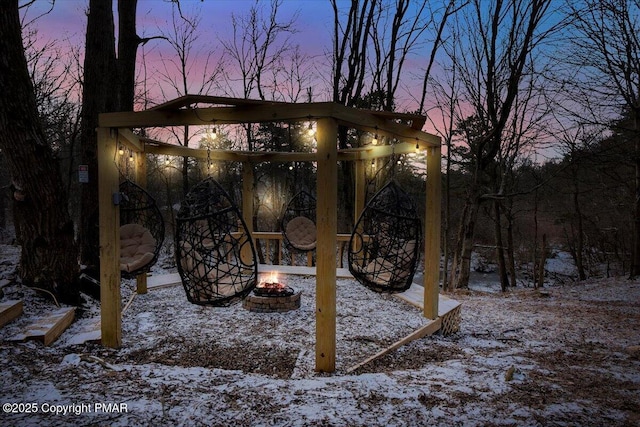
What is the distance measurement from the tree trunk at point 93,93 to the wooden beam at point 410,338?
430 centimetres

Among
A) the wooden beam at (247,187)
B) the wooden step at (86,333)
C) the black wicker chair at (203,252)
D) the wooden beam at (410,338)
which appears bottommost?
the wooden beam at (410,338)

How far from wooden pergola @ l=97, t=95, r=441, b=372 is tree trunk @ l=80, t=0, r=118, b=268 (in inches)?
67.0

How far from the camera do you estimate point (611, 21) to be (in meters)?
7.16

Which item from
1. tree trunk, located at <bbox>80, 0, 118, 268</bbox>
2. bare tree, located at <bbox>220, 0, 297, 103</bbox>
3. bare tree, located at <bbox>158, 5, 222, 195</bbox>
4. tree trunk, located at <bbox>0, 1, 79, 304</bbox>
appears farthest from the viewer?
bare tree, located at <bbox>220, 0, 297, 103</bbox>

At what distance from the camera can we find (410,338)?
375 centimetres

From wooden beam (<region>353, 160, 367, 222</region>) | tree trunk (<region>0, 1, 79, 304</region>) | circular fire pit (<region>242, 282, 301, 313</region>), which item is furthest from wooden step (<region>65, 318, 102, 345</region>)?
wooden beam (<region>353, 160, 367, 222</region>)

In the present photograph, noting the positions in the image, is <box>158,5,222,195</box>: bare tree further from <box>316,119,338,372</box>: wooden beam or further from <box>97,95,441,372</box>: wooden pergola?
<box>316,119,338,372</box>: wooden beam

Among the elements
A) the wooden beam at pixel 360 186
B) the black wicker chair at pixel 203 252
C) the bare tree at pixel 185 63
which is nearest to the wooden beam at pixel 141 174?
the black wicker chair at pixel 203 252

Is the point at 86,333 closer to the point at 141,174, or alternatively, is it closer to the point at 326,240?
the point at 141,174

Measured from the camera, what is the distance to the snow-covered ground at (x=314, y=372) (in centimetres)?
196

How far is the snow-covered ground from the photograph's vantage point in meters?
1.96

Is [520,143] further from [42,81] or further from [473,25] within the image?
[42,81]

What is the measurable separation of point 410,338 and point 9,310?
12.1ft

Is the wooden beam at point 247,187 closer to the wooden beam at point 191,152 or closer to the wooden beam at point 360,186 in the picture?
the wooden beam at point 191,152
